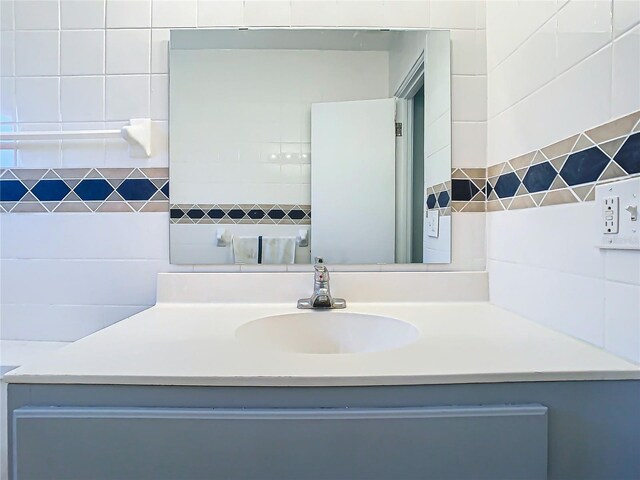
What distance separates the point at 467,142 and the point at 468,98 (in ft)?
0.43

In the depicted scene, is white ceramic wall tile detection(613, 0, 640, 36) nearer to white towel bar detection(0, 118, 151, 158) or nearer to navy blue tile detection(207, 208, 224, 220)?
navy blue tile detection(207, 208, 224, 220)

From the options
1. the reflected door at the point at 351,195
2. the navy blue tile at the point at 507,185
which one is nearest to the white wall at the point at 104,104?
the navy blue tile at the point at 507,185

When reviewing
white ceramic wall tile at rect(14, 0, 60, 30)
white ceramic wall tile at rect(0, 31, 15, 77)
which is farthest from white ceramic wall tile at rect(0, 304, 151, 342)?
white ceramic wall tile at rect(14, 0, 60, 30)

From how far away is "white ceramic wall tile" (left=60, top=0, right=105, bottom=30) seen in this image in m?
1.20

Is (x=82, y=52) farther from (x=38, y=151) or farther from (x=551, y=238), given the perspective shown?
(x=551, y=238)

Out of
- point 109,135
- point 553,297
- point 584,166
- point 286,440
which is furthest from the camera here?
point 109,135

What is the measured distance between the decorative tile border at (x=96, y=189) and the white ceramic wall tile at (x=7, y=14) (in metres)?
0.44

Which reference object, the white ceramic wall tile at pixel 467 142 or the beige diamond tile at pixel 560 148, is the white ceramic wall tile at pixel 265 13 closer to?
the white ceramic wall tile at pixel 467 142

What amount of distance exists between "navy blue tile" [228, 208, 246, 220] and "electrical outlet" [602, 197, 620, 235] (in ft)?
2.91

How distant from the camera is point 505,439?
63 centimetres

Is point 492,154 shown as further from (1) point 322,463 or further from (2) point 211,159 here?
(1) point 322,463

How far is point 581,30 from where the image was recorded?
0.79 meters

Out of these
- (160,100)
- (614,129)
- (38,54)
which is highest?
(38,54)

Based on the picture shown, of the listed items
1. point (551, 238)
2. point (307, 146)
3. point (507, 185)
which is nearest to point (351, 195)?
point (307, 146)
